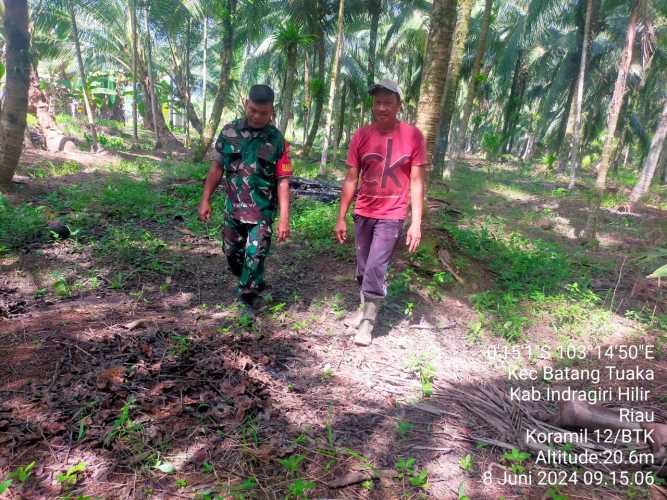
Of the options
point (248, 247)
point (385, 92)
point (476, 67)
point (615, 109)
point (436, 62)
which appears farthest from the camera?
point (476, 67)

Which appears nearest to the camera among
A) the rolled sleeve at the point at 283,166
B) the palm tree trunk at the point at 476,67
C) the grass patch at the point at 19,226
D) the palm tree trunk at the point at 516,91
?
the rolled sleeve at the point at 283,166

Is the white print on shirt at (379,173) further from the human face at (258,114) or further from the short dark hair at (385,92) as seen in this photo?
the human face at (258,114)

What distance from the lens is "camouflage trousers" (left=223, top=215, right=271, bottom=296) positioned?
3393 mm

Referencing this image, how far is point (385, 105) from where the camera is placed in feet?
9.57

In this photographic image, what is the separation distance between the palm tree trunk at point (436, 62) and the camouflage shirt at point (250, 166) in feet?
6.33

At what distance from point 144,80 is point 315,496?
21387mm

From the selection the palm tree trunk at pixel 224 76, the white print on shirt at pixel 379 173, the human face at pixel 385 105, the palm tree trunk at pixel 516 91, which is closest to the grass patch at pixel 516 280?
the white print on shirt at pixel 379 173

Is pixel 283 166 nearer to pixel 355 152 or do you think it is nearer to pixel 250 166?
pixel 250 166

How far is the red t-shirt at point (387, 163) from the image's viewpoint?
9.98 feet

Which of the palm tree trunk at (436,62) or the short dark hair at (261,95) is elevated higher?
the palm tree trunk at (436,62)

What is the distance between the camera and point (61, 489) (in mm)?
1689

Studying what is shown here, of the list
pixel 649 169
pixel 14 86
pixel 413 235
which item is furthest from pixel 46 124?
pixel 649 169

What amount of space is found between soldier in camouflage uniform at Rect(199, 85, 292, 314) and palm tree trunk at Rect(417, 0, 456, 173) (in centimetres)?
194

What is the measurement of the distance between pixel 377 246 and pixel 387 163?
674mm
